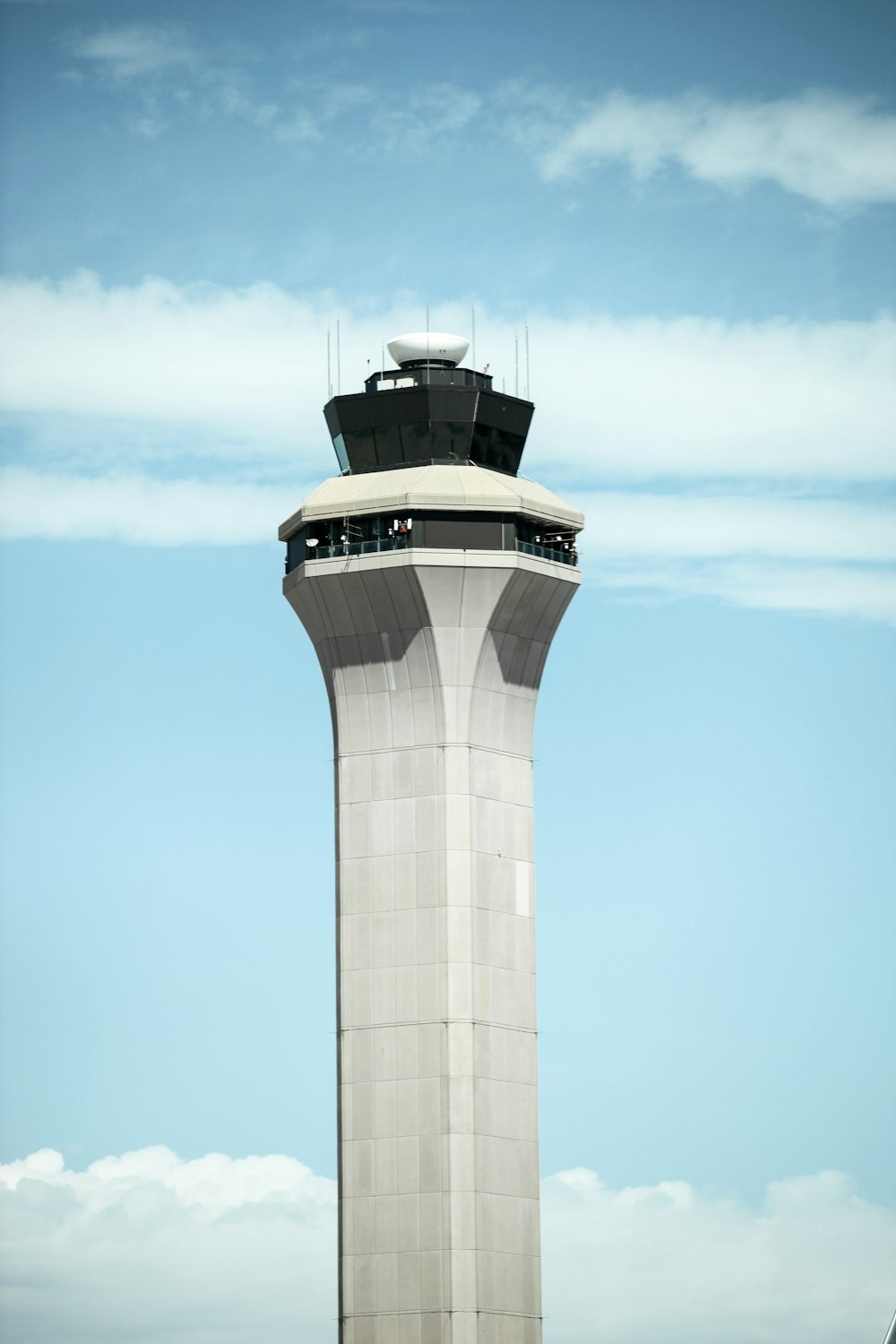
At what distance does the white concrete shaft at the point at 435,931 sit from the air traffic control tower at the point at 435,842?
81 mm

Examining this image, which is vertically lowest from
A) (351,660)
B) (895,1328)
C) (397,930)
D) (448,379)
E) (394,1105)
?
(895,1328)

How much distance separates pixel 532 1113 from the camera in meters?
107

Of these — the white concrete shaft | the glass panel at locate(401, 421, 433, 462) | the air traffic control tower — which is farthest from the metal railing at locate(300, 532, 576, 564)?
the glass panel at locate(401, 421, 433, 462)

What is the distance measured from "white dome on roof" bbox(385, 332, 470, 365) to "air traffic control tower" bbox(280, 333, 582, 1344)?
23cm

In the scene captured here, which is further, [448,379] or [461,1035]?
[448,379]

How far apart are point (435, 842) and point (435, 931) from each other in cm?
360

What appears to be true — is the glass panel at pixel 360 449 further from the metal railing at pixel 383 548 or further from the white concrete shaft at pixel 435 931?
the white concrete shaft at pixel 435 931

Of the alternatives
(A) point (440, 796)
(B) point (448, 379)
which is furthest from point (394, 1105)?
(B) point (448, 379)

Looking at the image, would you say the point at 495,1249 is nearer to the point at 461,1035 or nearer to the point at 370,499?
the point at 461,1035

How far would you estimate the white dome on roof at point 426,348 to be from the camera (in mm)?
113562

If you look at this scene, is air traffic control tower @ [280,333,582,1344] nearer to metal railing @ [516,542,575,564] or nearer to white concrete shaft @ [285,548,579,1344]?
white concrete shaft @ [285,548,579,1344]

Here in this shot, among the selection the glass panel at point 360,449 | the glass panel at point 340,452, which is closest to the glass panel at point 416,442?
the glass panel at point 360,449

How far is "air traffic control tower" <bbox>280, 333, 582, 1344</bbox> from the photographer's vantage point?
104 meters

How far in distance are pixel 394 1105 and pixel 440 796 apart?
12.5 m
